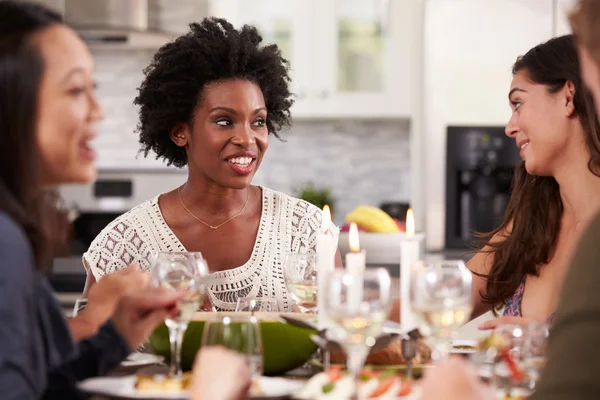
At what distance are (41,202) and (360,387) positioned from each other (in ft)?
1.82

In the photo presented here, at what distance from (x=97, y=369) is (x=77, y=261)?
2914mm

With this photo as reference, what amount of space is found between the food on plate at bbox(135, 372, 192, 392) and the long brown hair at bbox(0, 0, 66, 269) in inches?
10.5

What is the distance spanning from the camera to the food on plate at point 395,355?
64.2 inches

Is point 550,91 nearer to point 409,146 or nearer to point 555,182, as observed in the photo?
point 555,182

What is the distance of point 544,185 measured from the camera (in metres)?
2.34

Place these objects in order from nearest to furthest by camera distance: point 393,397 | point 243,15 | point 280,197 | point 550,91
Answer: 1. point 393,397
2. point 550,91
3. point 280,197
4. point 243,15

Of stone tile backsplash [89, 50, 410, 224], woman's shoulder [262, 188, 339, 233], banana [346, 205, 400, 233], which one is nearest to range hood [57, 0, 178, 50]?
stone tile backsplash [89, 50, 410, 224]

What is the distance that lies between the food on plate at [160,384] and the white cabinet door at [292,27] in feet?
11.1

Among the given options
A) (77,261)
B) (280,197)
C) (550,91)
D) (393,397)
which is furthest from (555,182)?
(77,261)

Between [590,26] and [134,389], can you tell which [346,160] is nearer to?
[134,389]

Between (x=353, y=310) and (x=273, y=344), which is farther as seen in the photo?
(x=273, y=344)

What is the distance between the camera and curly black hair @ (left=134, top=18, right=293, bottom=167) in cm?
256

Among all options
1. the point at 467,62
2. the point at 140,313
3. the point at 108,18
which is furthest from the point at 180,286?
the point at 108,18

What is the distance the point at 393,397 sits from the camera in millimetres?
1308
